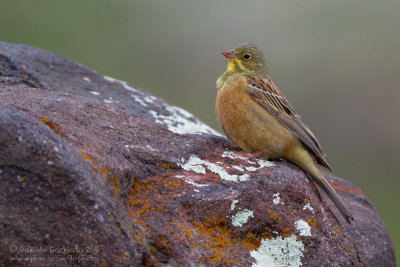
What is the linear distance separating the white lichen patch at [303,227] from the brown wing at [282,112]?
4.34 feet

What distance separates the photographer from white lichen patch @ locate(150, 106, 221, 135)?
680cm

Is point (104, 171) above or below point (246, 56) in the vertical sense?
below

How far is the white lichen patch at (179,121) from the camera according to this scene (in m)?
6.80

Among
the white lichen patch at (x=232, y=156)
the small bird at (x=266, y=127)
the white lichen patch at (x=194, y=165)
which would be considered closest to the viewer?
the white lichen patch at (x=194, y=165)

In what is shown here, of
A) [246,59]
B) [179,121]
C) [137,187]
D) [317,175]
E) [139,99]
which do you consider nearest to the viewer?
[137,187]

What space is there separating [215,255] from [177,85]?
1083cm

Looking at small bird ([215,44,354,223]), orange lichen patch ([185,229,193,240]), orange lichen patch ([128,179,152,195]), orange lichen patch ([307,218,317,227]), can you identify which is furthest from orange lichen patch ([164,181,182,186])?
small bird ([215,44,354,223])

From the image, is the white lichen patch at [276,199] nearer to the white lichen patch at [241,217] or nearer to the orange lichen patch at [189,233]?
the white lichen patch at [241,217]

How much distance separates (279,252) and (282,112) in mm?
2051

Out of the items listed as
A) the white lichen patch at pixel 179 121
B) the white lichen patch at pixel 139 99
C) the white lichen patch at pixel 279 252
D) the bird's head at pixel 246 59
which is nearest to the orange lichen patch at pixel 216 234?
the white lichen patch at pixel 279 252

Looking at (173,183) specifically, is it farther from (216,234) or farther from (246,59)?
(246,59)

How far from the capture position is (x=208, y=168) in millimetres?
5293

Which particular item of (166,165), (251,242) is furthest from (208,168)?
(251,242)

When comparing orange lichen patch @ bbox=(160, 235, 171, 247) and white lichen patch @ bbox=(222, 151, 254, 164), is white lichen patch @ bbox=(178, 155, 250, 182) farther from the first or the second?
orange lichen patch @ bbox=(160, 235, 171, 247)
